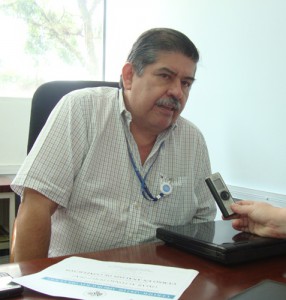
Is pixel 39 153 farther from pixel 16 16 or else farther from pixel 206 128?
pixel 16 16

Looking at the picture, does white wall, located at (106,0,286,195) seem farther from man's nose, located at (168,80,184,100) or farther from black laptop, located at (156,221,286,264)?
black laptop, located at (156,221,286,264)

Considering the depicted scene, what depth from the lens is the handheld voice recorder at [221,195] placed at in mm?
1044

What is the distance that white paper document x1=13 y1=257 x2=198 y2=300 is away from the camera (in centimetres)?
65

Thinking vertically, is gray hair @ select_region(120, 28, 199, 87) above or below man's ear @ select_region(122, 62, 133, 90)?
above

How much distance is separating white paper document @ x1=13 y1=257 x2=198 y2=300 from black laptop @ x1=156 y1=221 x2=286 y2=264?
3.5 inches

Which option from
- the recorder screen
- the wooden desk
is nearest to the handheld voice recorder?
the recorder screen

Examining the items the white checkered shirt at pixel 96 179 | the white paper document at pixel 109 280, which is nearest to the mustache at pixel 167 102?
the white checkered shirt at pixel 96 179

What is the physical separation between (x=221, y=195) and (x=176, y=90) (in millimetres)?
420

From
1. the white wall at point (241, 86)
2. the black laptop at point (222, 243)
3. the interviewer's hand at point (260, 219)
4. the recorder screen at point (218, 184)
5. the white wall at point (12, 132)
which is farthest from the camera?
the white wall at point (12, 132)

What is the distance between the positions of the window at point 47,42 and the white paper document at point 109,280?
2.20 metres

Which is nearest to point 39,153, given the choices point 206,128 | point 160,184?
point 160,184

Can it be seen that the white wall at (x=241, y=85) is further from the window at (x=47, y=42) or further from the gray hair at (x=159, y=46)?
the window at (x=47, y=42)

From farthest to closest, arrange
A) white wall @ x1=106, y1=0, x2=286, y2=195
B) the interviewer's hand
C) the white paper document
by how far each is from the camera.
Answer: white wall @ x1=106, y1=0, x2=286, y2=195 < the interviewer's hand < the white paper document

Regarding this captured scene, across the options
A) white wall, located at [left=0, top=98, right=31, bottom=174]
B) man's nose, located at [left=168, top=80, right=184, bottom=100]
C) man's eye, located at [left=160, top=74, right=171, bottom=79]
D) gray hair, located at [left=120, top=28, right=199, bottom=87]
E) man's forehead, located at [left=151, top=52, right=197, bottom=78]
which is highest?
gray hair, located at [left=120, top=28, right=199, bottom=87]
